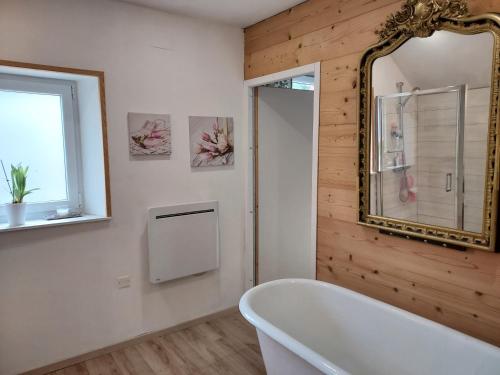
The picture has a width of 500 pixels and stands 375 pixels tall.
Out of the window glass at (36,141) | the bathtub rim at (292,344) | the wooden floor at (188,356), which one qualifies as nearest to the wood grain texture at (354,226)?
the bathtub rim at (292,344)

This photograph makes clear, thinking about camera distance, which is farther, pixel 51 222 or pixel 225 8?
pixel 225 8

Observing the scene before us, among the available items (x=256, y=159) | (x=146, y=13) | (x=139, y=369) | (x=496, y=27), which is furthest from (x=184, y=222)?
(x=496, y=27)

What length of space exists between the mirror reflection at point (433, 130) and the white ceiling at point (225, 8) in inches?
37.6

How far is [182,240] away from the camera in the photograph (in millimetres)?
2752

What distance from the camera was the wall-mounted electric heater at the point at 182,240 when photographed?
8.67 feet

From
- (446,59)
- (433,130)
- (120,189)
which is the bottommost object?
(120,189)

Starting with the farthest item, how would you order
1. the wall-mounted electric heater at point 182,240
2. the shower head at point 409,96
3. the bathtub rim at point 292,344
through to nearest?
the wall-mounted electric heater at point 182,240
the shower head at point 409,96
the bathtub rim at point 292,344

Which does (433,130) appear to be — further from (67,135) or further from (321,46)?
(67,135)

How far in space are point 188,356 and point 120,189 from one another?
50.2 inches

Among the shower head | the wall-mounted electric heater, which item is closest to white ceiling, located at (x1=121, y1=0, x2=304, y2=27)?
the shower head

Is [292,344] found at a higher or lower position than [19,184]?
lower

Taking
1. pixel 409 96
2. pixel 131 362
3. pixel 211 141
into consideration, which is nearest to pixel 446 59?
pixel 409 96

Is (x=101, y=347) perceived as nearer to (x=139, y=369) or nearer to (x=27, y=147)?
(x=139, y=369)

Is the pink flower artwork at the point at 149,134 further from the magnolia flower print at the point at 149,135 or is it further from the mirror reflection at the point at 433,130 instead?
the mirror reflection at the point at 433,130
